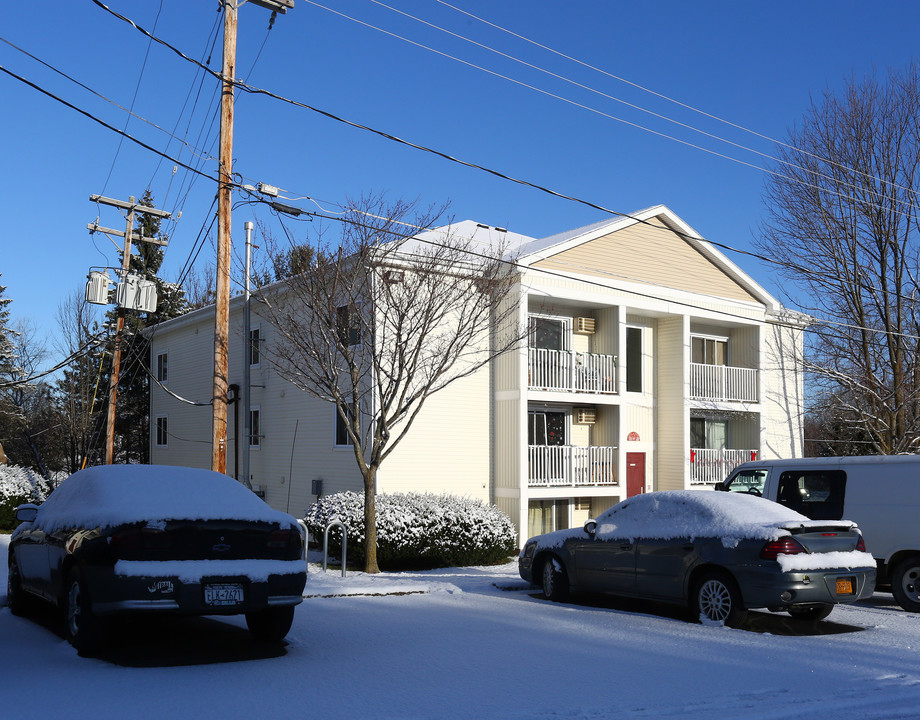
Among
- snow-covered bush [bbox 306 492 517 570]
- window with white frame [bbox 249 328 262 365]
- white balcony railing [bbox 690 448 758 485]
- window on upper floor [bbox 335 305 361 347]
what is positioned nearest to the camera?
window on upper floor [bbox 335 305 361 347]

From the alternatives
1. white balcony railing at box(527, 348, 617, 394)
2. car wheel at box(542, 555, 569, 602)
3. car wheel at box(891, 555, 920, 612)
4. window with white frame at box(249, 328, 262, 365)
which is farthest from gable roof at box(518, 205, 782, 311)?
car wheel at box(891, 555, 920, 612)

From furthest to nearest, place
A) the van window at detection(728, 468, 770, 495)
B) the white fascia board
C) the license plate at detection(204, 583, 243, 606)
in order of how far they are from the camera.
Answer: the white fascia board
the van window at detection(728, 468, 770, 495)
the license plate at detection(204, 583, 243, 606)

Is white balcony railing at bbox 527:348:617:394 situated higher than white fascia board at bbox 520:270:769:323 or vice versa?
white fascia board at bbox 520:270:769:323

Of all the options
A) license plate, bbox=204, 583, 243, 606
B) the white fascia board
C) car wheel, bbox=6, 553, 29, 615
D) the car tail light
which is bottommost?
car wheel, bbox=6, 553, 29, 615

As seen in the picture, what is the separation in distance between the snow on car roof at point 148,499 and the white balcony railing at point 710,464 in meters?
17.9

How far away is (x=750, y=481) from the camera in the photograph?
14.0 metres

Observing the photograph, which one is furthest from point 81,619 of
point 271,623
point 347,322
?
point 347,322

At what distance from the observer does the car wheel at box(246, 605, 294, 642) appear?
8.38 metres

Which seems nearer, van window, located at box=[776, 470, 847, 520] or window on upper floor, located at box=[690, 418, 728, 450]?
van window, located at box=[776, 470, 847, 520]

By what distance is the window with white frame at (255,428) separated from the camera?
2469 centimetres

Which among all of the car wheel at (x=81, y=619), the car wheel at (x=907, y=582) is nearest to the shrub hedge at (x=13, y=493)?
the car wheel at (x=81, y=619)

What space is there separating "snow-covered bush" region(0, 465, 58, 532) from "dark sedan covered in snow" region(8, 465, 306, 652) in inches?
618

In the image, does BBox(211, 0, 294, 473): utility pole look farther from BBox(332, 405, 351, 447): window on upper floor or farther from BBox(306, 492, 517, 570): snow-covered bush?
BBox(332, 405, 351, 447): window on upper floor

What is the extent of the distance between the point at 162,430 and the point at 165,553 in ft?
82.5
